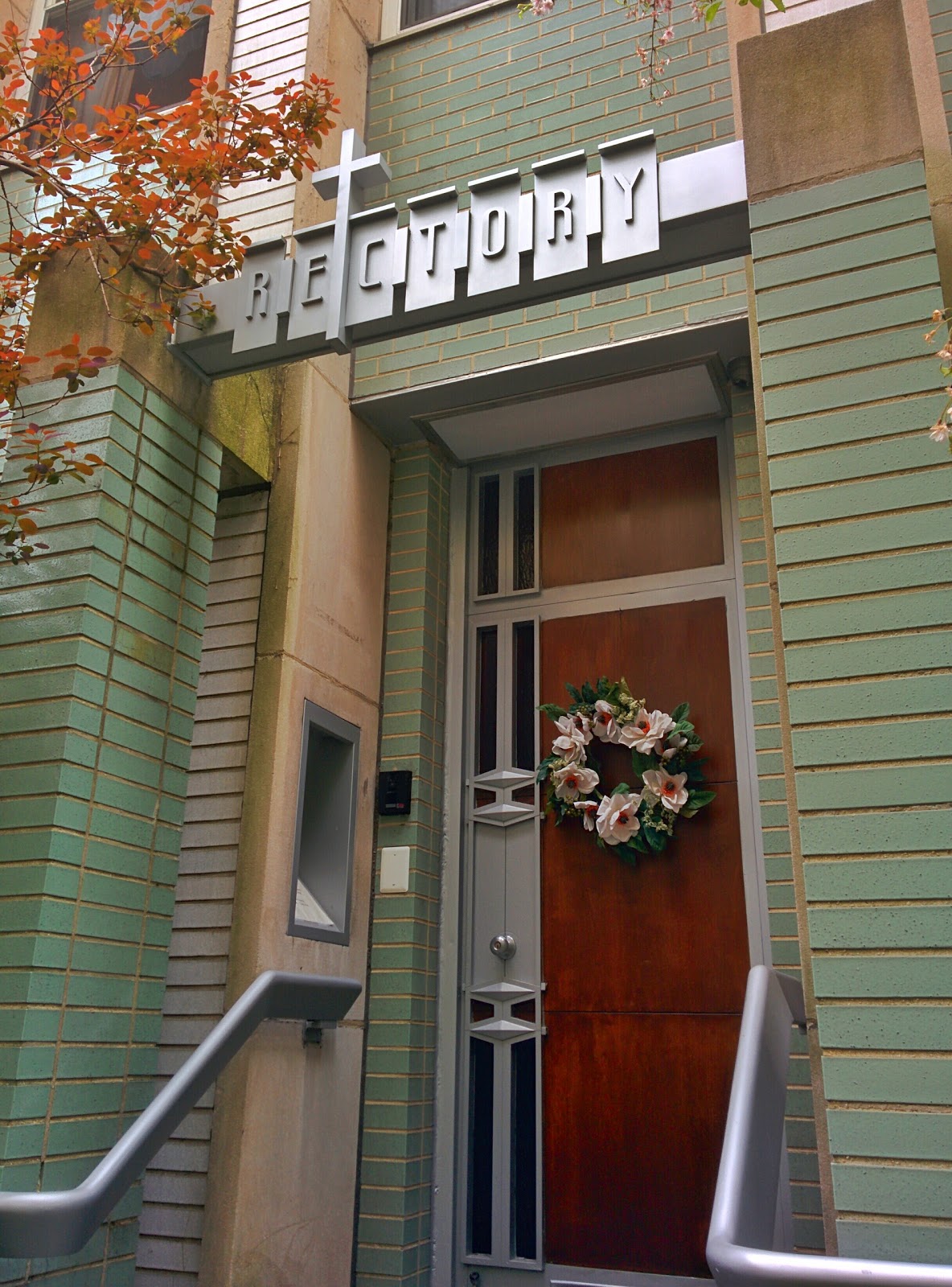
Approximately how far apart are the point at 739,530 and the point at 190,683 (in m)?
1.87

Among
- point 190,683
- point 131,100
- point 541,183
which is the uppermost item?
point 131,100

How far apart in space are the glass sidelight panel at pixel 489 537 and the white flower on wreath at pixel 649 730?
799mm

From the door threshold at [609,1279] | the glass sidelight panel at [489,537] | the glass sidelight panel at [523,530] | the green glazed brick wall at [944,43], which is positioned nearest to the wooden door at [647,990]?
the door threshold at [609,1279]

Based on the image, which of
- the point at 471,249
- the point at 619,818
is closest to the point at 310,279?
the point at 471,249

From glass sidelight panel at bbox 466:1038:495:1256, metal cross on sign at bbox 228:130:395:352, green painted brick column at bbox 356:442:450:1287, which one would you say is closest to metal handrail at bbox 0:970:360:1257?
green painted brick column at bbox 356:442:450:1287

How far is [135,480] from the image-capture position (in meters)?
2.77

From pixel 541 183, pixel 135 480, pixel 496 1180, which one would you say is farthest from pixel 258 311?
pixel 496 1180

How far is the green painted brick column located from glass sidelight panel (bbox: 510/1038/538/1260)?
27cm

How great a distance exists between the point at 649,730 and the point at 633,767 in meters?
0.14

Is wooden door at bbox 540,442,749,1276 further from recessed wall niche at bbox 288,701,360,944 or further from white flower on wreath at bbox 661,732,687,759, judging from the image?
recessed wall niche at bbox 288,701,360,944

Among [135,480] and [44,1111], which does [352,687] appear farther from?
[44,1111]

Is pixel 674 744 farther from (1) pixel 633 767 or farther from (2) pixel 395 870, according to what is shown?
(2) pixel 395 870

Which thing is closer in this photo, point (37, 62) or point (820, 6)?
point (37, 62)

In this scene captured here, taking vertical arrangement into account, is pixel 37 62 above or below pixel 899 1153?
above
